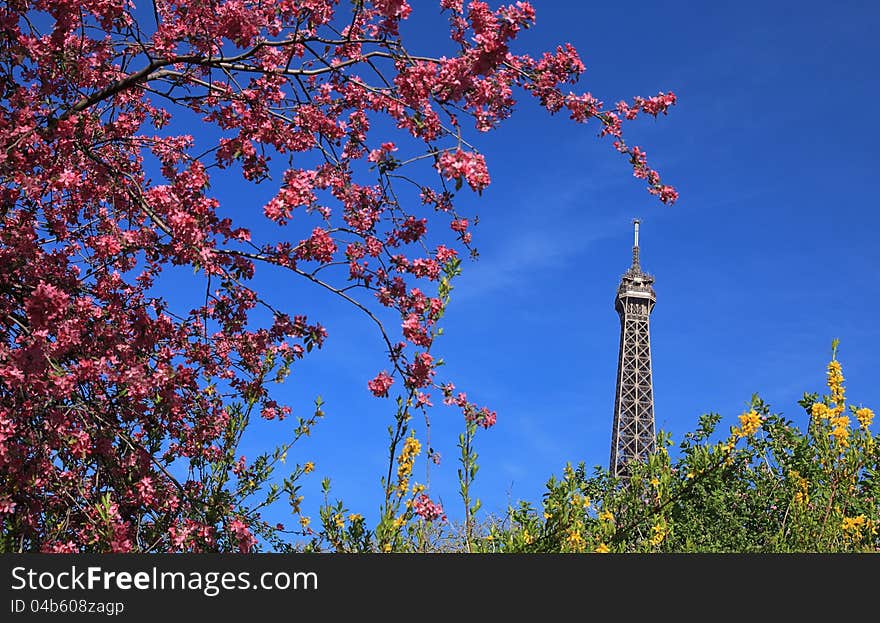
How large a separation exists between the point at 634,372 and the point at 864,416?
169 ft

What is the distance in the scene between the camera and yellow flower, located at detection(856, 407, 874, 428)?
6.89 meters

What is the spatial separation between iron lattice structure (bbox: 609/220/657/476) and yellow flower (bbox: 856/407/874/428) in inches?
1680

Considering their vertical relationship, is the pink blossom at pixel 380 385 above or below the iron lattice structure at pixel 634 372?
below

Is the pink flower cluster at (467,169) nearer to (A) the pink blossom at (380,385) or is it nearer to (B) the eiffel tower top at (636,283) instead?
(A) the pink blossom at (380,385)

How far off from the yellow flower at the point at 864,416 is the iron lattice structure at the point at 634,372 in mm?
42675

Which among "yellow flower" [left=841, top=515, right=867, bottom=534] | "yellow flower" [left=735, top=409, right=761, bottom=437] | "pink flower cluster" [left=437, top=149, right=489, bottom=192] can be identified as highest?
"pink flower cluster" [left=437, top=149, right=489, bottom=192]

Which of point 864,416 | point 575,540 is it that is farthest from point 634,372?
point 575,540

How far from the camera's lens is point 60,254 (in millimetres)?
7754

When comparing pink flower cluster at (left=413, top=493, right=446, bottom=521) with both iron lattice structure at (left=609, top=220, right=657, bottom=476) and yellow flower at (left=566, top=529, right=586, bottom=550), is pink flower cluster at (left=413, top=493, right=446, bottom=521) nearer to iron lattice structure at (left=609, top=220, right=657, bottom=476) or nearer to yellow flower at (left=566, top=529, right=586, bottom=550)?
yellow flower at (left=566, top=529, right=586, bottom=550)

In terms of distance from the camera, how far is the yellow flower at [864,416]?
6.89m

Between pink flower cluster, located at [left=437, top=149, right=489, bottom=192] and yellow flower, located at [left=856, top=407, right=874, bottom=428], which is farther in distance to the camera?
yellow flower, located at [left=856, top=407, right=874, bottom=428]

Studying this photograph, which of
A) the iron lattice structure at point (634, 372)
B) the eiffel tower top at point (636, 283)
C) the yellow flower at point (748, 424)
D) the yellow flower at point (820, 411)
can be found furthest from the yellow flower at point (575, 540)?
the eiffel tower top at point (636, 283)

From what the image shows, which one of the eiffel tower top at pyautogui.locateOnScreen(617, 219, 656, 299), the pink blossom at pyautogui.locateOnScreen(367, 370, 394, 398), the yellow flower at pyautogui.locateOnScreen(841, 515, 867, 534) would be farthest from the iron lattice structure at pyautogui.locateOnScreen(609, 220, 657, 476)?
the pink blossom at pyautogui.locateOnScreen(367, 370, 394, 398)

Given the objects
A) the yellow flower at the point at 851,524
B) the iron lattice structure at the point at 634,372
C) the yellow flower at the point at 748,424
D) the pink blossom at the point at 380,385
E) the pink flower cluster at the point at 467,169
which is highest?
the iron lattice structure at the point at 634,372
